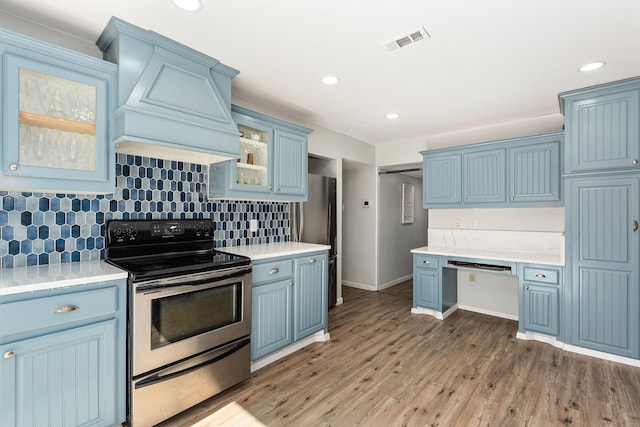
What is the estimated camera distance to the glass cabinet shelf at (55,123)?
1.71 meters

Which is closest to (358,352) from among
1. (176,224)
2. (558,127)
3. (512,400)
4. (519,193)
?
(512,400)

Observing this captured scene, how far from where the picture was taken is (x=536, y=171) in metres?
3.43

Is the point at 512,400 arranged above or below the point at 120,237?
below

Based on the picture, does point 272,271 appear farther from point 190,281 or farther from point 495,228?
point 495,228

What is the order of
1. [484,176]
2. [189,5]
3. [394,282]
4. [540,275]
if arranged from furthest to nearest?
1. [394,282]
2. [484,176]
3. [540,275]
4. [189,5]

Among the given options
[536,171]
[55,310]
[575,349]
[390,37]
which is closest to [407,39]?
[390,37]

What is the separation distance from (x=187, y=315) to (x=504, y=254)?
3411 mm

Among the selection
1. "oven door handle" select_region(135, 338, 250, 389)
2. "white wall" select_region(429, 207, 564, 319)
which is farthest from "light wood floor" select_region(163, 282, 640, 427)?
"white wall" select_region(429, 207, 564, 319)

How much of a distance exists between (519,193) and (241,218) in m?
3.11

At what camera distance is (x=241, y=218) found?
3.19 metres

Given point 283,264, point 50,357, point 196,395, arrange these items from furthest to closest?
point 283,264, point 196,395, point 50,357

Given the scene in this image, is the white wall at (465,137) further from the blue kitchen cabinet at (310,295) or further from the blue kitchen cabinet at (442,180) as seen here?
the blue kitchen cabinet at (310,295)

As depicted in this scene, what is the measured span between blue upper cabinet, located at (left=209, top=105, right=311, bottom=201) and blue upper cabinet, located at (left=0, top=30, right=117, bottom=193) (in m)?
0.90

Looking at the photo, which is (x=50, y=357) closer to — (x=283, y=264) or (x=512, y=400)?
(x=283, y=264)
